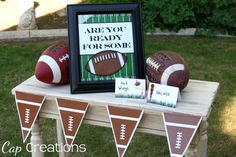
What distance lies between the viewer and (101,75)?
2297 mm

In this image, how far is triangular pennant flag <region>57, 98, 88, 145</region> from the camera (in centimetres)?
224

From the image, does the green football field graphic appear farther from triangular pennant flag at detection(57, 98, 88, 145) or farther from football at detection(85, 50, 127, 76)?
triangular pennant flag at detection(57, 98, 88, 145)

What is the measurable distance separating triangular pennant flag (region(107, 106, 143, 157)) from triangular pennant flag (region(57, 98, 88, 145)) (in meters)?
0.15

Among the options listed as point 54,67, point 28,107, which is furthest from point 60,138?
point 54,67

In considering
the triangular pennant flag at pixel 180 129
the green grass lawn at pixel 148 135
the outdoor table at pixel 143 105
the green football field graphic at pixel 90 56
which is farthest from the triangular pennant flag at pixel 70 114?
the green grass lawn at pixel 148 135

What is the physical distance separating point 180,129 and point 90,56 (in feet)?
1.93

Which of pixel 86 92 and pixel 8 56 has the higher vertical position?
pixel 86 92

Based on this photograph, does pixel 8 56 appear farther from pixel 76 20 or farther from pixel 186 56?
pixel 76 20

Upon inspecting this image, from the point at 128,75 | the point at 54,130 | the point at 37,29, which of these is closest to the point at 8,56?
the point at 37,29

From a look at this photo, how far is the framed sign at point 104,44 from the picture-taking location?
7.53 feet

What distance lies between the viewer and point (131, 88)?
2188 mm

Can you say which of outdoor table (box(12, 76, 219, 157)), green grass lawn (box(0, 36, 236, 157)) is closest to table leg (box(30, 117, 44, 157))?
outdoor table (box(12, 76, 219, 157))

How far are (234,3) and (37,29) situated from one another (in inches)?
96.7

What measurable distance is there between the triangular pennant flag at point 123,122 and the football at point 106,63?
0.22 m
